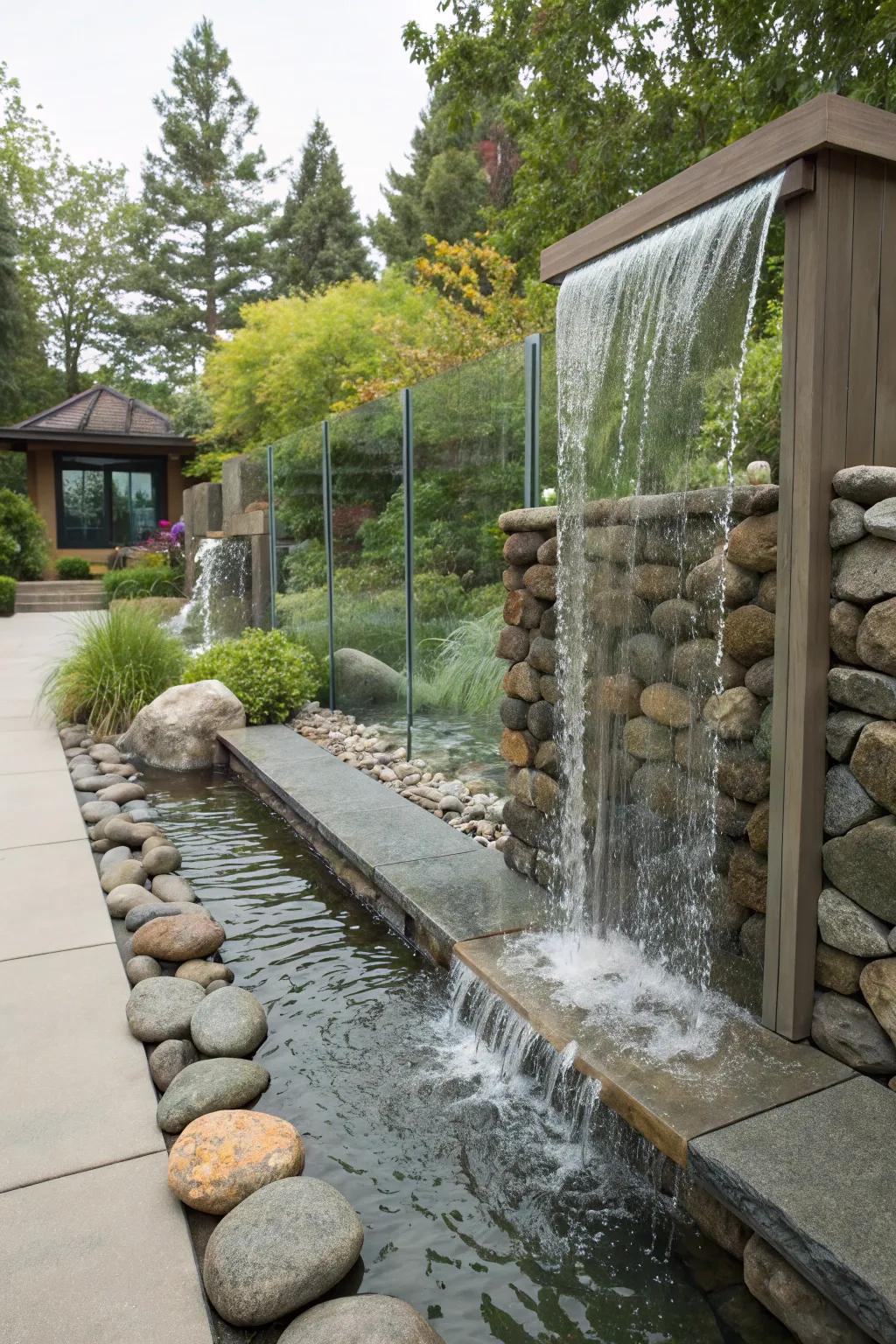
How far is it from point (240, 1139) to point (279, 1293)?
0.43 m

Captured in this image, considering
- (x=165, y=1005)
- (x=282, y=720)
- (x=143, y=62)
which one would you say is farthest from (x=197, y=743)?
(x=143, y=62)

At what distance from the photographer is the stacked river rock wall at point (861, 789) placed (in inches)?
76.2

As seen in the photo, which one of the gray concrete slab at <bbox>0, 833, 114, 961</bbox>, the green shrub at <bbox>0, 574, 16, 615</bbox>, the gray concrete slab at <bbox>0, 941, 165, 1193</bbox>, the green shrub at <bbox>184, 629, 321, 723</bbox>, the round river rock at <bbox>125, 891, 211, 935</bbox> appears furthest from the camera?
the green shrub at <bbox>0, 574, 16, 615</bbox>

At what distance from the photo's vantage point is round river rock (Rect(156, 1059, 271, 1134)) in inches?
89.3

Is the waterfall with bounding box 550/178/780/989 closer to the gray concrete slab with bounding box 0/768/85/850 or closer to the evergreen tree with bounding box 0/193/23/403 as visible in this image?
the gray concrete slab with bounding box 0/768/85/850

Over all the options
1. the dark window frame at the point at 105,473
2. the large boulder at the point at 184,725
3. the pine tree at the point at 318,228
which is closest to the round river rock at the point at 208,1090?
the large boulder at the point at 184,725

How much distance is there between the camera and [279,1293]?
170 cm

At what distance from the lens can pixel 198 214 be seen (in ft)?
84.6

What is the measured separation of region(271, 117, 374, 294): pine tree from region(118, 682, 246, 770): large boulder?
2075 cm

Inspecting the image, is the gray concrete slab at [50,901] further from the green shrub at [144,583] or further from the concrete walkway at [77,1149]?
the green shrub at [144,583]

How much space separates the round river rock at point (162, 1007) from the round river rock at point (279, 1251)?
85 centimetres

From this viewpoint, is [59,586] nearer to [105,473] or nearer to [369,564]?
[105,473]

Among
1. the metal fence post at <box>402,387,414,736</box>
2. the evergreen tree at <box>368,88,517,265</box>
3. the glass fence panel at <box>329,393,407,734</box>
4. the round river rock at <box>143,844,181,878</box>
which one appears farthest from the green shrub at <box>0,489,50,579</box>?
the round river rock at <box>143,844,181,878</box>

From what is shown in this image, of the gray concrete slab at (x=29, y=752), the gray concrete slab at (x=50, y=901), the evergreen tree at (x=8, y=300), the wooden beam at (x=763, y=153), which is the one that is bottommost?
the gray concrete slab at (x=50, y=901)
